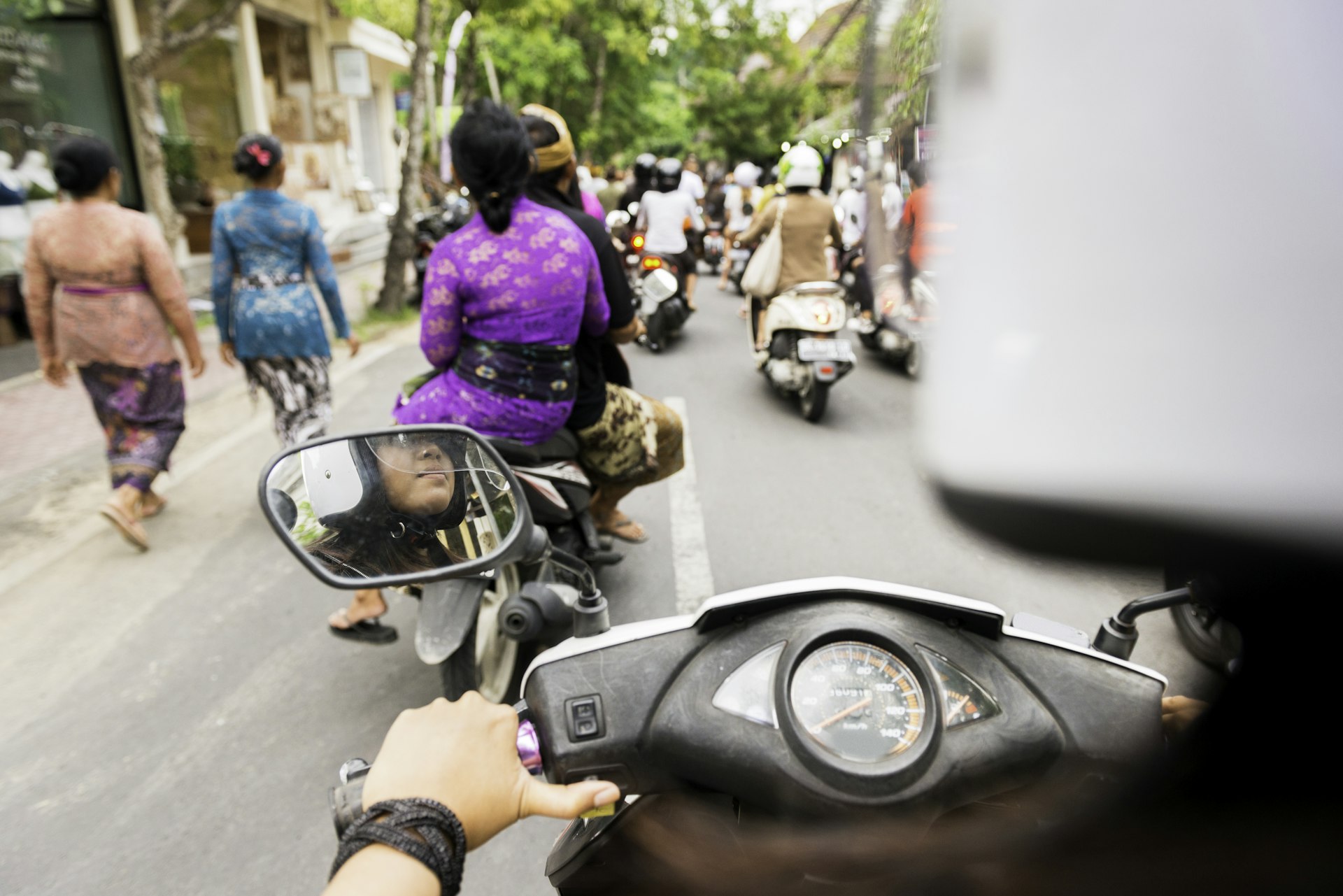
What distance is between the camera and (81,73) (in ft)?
32.3

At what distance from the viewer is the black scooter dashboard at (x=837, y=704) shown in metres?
0.96

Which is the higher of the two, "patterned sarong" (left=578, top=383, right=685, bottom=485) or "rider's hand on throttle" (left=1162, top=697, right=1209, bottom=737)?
"rider's hand on throttle" (left=1162, top=697, right=1209, bottom=737)

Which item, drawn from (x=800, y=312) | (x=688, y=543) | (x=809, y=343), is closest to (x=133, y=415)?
(x=688, y=543)

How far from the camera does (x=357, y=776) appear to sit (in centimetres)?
94

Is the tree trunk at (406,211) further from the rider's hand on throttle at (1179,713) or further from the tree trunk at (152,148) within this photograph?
the rider's hand on throttle at (1179,713)

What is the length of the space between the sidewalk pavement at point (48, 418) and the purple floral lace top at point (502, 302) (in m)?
3.57

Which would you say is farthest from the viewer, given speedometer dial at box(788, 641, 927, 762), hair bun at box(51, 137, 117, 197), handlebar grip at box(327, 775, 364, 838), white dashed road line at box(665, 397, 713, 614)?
hair bun at box(51, 137, 117, 197)

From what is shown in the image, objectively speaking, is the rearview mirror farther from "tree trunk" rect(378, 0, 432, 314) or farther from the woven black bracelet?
"tree trunk" rect(378, 0, 432, 314)

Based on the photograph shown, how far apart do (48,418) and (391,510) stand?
634cm

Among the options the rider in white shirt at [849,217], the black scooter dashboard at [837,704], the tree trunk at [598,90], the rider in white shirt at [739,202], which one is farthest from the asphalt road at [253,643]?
the tree trunk at [598,90]

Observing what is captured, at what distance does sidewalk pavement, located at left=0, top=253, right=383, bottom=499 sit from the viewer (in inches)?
203

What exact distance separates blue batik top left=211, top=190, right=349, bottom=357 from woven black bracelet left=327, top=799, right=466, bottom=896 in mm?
3752

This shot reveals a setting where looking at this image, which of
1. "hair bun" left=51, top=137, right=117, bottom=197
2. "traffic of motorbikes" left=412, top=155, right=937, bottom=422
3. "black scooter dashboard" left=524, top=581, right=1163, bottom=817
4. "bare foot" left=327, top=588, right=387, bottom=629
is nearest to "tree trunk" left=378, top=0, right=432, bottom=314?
"traffic of motorbikes" left=412, top=155, right=937, bottom=422

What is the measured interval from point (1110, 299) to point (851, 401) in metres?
6.17
